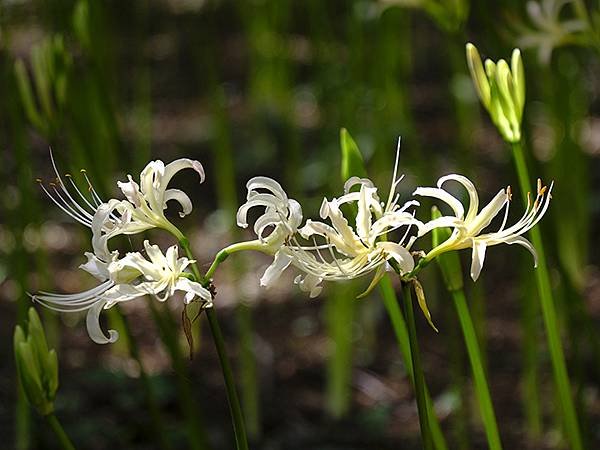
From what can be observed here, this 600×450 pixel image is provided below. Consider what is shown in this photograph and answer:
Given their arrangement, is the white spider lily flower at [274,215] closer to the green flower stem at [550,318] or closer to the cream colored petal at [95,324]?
the cream colored petal at [95,324]

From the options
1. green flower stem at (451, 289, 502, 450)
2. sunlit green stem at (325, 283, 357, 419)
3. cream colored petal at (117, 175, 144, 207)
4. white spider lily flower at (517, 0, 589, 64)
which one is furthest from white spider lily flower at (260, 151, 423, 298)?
sunlit green stem at (325, 283, 357, 419)

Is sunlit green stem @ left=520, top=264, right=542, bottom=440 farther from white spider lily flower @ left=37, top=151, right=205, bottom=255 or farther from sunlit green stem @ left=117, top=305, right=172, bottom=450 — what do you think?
white spider lily flower @ left=37, top=151, right=205, bottom=255

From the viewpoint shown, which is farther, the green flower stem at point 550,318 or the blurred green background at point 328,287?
the blurred green background at point 328,287

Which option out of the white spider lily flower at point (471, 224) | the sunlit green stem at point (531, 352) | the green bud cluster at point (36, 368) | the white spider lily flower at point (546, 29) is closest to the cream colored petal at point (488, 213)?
the white spider lily flower at point (471, 224)

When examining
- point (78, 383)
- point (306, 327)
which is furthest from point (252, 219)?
point (78, 383)

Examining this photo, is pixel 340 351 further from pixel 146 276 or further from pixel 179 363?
pixel 146 276
